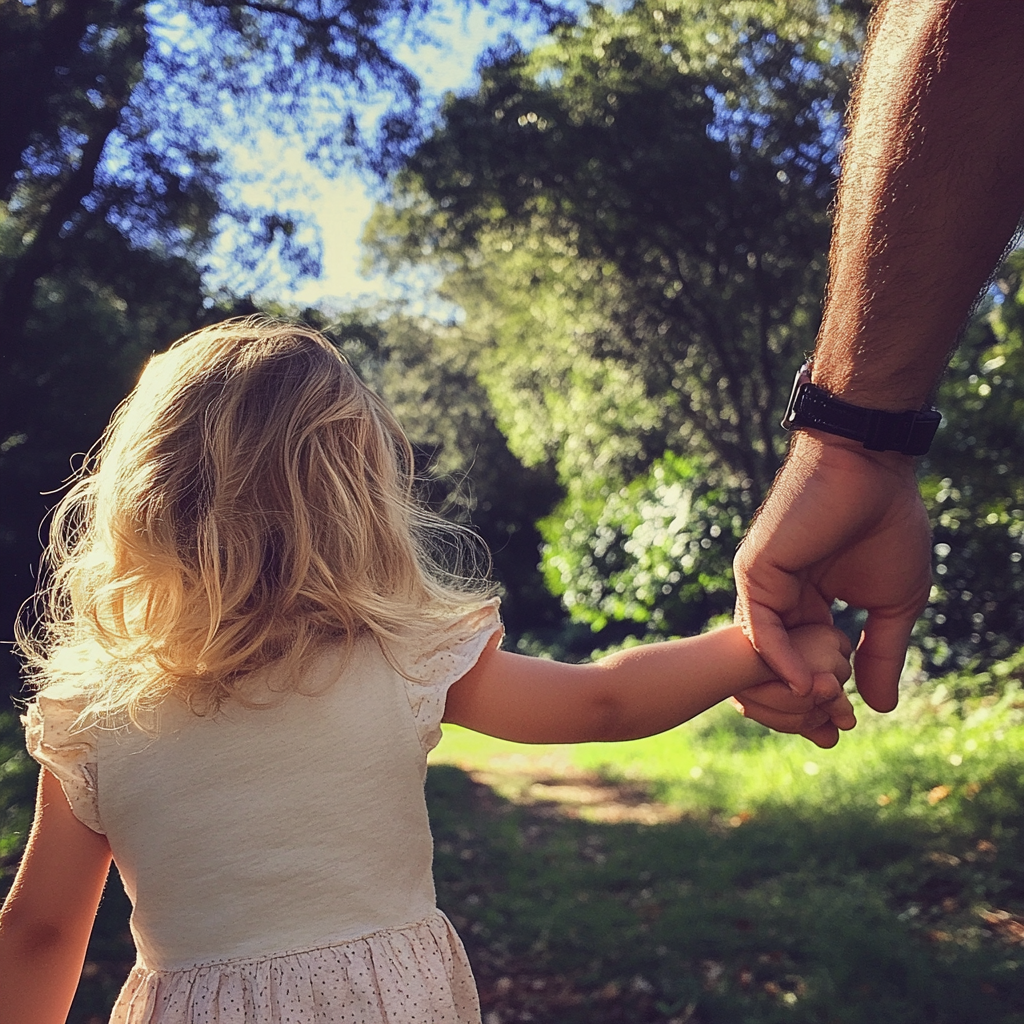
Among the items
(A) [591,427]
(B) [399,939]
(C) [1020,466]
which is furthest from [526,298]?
(B) [399,939]

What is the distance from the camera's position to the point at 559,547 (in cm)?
1043

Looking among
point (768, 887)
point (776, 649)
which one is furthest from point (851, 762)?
point (776, 649)

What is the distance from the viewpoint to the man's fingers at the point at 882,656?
1773 mm

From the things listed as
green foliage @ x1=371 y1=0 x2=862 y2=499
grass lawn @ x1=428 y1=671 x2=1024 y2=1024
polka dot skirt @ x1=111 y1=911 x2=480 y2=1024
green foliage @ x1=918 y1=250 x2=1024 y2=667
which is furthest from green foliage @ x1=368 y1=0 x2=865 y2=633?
polka dot skirt @ x1=111 y1=911 x2=480 y2=1024

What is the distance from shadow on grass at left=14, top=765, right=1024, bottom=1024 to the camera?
308 cm

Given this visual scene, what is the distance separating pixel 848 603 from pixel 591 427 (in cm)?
809

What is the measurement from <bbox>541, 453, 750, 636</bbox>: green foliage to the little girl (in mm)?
6772

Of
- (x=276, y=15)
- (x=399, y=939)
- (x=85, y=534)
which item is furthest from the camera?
(x=276, y=15)

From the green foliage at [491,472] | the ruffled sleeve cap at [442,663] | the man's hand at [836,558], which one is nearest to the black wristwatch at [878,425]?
the man's hand at [836,558]

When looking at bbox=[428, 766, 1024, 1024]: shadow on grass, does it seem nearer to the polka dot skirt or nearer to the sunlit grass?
the sunlit grass

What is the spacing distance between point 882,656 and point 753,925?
2427mm

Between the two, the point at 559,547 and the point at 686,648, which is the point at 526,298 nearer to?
the point at 559,547

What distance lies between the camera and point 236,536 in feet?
4.52

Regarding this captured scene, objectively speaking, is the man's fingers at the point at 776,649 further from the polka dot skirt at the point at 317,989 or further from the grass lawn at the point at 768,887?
the grass lawn at the point at 768,887
